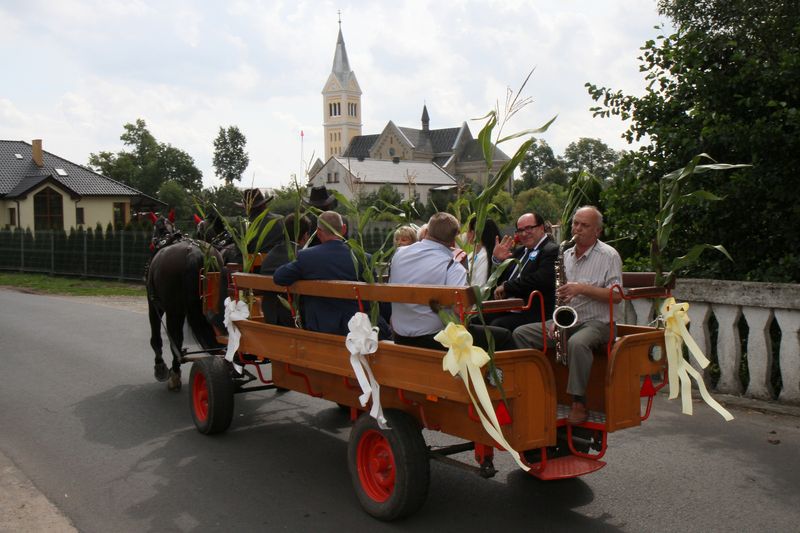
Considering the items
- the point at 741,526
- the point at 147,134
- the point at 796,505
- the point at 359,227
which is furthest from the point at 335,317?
the point at 147,134

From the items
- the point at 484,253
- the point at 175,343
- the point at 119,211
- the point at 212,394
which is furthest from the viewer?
the point at 119,211

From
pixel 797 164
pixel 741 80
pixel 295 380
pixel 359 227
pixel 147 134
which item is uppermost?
pixel 147 134

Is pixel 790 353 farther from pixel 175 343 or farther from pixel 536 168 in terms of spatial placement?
pixel 536 168

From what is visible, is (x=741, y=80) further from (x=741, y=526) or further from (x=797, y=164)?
(x=741, y=526)

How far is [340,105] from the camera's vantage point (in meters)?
159

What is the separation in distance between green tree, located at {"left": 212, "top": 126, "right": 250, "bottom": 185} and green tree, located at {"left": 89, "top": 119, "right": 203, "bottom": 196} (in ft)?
22.2

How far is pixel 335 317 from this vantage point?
525 centimetres

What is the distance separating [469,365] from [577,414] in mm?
1064

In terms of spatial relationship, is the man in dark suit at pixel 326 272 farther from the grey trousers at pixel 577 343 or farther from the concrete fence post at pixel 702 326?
the concrete fence post at pixel 702 326

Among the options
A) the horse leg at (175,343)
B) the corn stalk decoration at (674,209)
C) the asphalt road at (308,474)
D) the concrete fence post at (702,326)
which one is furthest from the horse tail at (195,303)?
the concrete fence post at (702,326)

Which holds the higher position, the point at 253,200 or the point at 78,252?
the point at 253,200

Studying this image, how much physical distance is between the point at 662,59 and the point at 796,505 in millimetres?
5870

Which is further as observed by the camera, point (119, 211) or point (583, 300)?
point (119, 211)

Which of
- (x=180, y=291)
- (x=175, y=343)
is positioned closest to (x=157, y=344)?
(x=175, y=343)
